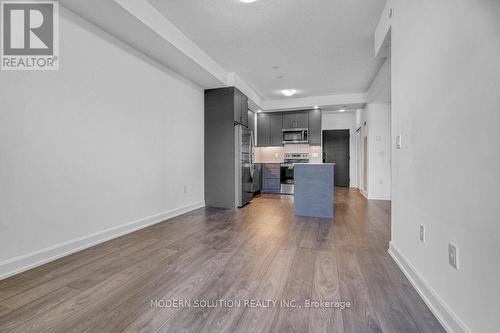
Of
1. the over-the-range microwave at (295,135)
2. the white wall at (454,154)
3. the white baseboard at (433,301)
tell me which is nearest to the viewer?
the white wall at (454,154)

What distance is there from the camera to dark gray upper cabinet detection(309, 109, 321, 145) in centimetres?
681

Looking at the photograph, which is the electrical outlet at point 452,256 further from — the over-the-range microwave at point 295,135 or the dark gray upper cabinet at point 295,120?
the dark gray upper cabinet at point 295,120

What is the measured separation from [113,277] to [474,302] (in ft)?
7.68

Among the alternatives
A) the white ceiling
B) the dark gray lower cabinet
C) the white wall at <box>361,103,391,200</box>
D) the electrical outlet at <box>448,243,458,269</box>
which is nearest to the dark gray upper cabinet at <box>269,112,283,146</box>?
the dark gray lower cabinet

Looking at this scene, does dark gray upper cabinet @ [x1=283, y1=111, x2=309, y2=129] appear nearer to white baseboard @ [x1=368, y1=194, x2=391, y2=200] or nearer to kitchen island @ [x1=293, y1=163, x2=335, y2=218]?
white baseboard @ [x1=368, y1=194, x2=391, y2=200]

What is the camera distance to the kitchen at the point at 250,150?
4.62 meters

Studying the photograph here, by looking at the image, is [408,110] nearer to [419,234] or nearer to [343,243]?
[419,234]

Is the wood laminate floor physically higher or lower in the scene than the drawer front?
lower

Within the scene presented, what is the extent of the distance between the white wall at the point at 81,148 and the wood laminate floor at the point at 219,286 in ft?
1.02

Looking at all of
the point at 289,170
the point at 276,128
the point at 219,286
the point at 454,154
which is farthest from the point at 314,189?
the point at 276,128

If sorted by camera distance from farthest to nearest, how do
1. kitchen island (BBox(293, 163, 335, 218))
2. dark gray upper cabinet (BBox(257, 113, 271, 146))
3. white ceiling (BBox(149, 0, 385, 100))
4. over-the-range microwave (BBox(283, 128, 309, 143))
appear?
1. dark gray upper cabinet (BBox(257, 113, 271, 146))
2. over-the-range microwave (BBox(283, 128, 309, 143))
3. kitchen island (BBox(293, 163, 335, 218))
4. white ceiling (BBox(149, 0, 385, 100))

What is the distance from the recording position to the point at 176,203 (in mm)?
4004

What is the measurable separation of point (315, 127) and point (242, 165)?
313cm

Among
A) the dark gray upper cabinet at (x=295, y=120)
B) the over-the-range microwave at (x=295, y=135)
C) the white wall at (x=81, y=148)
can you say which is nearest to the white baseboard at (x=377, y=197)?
the over-the-range microwave at (x=295, y=135)
